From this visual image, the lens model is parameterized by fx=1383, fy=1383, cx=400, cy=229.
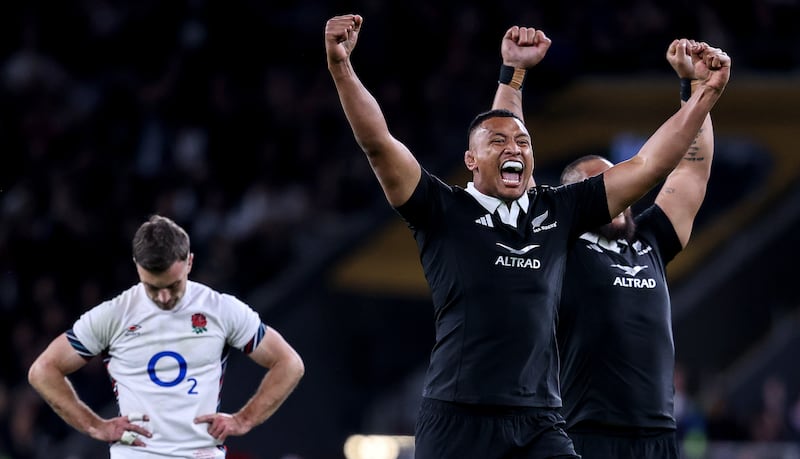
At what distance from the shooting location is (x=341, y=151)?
18578 mm

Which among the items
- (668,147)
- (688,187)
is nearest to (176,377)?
(668,147)

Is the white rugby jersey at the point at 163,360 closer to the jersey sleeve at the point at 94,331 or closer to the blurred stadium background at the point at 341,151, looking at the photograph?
the jersey sleeve at the point at 94,331

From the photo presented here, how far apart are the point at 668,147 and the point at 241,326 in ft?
7.40

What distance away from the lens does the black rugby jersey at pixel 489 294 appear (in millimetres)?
5668

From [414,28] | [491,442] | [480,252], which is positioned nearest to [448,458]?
[491,442]

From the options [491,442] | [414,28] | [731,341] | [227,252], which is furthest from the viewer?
[414,28]

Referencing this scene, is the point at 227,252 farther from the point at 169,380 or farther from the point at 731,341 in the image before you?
the point at 169,380

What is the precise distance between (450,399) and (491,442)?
24 cm

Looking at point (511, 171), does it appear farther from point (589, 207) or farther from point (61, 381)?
point (61, 381)

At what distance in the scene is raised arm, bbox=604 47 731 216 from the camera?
233 inches

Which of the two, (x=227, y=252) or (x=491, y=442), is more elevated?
(x=227, y=252)

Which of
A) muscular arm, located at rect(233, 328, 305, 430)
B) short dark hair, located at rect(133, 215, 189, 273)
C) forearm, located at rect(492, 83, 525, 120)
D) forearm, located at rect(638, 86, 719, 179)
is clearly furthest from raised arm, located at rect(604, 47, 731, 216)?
short dark hair, located at rect(133, 215, 189, 273)

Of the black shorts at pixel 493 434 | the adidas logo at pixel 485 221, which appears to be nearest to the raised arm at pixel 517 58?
the adidas logo at pixel 485 221

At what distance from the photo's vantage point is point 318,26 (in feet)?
64.1
